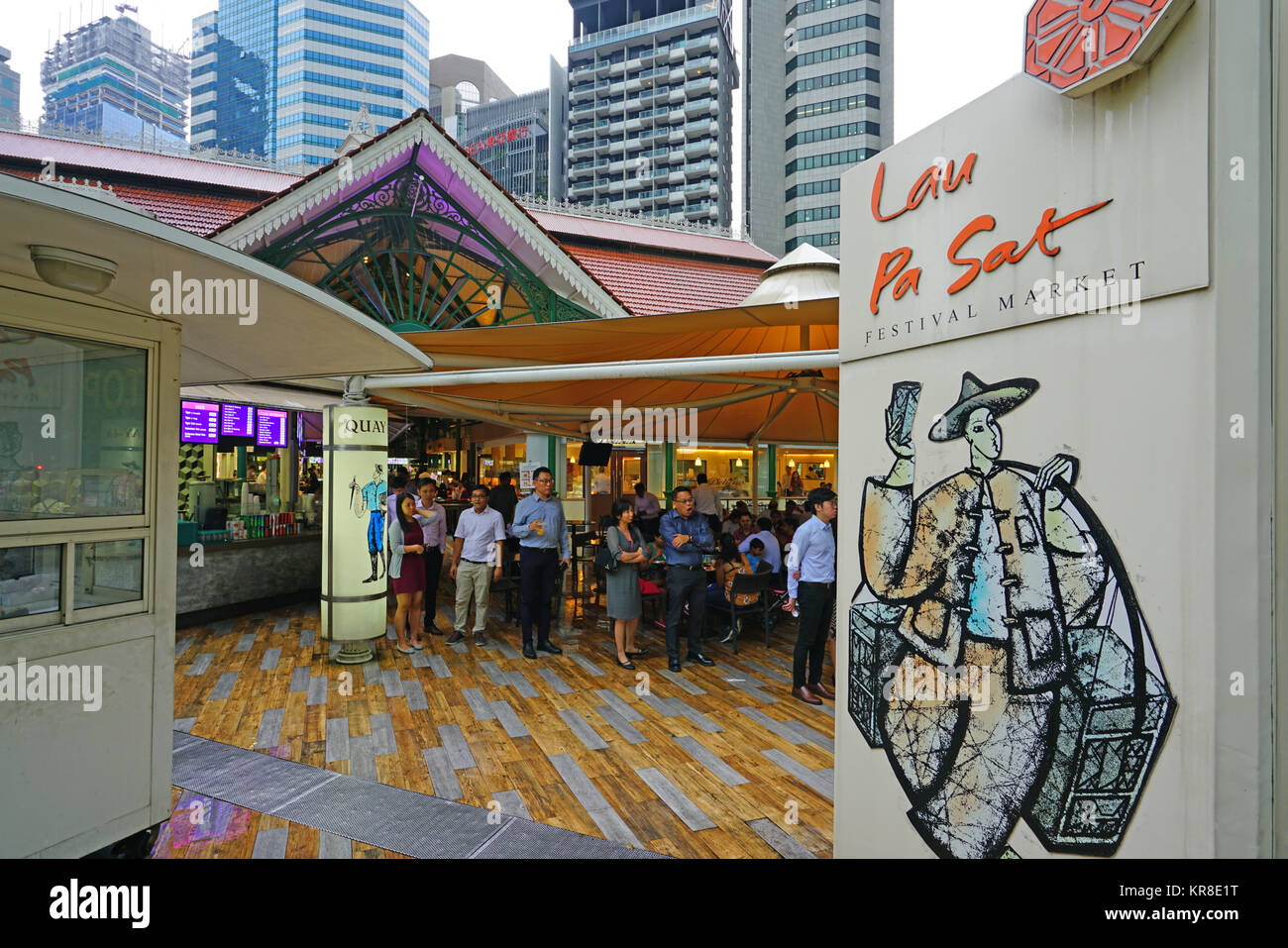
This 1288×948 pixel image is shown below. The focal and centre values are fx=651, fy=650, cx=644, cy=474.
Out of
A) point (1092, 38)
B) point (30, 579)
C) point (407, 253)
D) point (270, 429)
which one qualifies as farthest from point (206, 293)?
point (270, 429)

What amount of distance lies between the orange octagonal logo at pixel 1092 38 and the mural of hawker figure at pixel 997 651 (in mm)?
930

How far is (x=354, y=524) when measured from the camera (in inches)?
238

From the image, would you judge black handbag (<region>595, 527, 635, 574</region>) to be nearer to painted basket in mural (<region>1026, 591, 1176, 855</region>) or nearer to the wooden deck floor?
the wooden deck floor

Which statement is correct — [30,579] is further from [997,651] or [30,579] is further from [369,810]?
[997,651]

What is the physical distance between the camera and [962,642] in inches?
95.4

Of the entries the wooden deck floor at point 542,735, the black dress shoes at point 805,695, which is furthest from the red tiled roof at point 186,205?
the black dress shoes at point 805,695

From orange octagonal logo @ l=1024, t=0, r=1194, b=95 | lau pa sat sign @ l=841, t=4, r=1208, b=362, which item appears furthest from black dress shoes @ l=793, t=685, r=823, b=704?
orange octagonal logo @ l=1024, t=0, r=1194, b=95

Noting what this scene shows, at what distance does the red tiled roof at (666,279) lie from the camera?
11742mm

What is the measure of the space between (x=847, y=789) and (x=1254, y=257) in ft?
7.86

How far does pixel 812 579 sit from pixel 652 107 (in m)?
83.9

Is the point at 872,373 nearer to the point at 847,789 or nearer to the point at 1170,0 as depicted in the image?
the point at 1170,0
